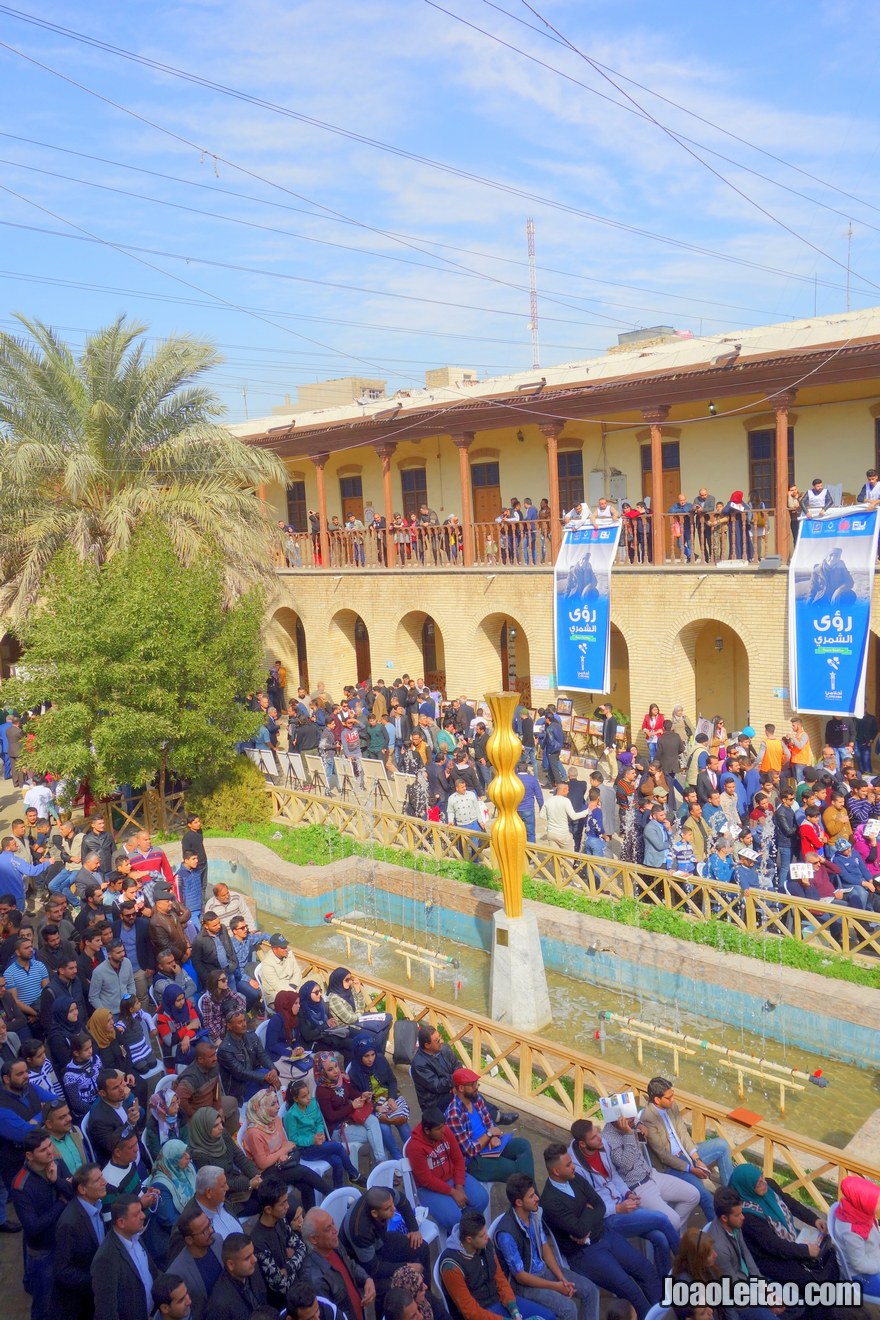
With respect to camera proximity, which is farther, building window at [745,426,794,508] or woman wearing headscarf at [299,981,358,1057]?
building window at [745,426,794,508]

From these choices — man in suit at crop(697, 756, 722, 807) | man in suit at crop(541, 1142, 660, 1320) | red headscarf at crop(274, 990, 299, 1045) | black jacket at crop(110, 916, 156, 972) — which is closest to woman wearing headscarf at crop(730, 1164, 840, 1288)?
man in suit at crop(541, 1142, 660, 1320)

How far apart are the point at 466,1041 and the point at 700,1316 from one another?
19.9ft

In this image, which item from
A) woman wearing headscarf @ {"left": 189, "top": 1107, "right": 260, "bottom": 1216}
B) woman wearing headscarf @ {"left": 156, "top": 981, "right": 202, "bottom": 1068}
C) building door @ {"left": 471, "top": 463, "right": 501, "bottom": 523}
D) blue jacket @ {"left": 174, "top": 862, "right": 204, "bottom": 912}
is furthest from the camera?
building door @ {"left": 471, "top": 463, "right": 501, "bottom": 523}

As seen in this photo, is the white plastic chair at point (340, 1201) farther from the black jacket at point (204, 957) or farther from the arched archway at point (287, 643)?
the arched archway at point (287, 643)

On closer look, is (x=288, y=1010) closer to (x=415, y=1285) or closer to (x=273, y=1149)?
(x=273, y=1149)

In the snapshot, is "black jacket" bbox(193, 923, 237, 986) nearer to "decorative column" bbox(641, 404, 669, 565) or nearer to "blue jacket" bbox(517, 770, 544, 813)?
"blue jacket" bbox(517, 770, 544, 813)

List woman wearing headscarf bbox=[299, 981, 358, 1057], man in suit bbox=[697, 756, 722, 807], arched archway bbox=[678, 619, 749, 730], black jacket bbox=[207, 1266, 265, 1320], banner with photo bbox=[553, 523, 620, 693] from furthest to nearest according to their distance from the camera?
arched archway bbox=[678, 619, 749, 730], banner with photo bbox=[553, 523, 620, 693], man in suit bbox=[697, 756, 722, 807], woman wearing headscarf bbox=[299, 981, 358, 1057], black jacket bbox=[207, 1266, 265, 1320]

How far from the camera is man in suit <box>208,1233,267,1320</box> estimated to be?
4.85 metres

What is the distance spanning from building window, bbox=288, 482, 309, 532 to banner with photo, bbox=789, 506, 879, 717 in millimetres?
15978

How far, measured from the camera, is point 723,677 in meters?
21.7

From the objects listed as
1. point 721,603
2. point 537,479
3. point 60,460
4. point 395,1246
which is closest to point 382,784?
point 721,603

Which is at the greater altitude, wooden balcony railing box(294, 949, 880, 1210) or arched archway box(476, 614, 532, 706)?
arched archway box(476, 614, 532, 706)

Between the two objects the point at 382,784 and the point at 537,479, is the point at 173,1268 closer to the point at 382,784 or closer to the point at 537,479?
the point at 382,784

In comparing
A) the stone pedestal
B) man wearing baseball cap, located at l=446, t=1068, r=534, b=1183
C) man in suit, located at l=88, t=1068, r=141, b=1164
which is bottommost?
the stone pedestal
